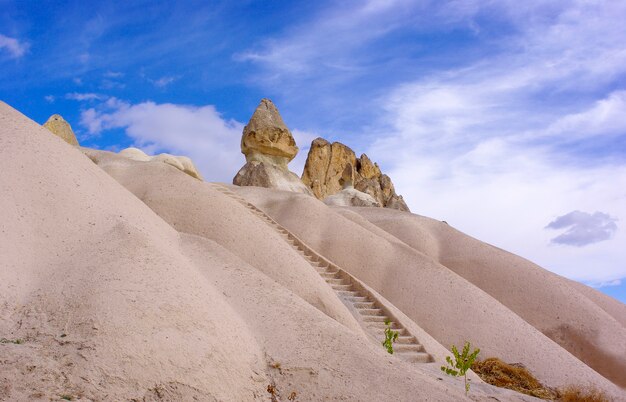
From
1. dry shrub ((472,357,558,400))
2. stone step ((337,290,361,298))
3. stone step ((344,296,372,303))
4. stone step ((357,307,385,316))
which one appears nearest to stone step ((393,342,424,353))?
stone step ((357,307,385,316))

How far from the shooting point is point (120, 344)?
6.18 meters

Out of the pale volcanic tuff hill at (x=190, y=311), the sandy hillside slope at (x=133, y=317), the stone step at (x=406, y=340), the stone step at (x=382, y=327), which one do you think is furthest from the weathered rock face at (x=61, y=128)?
the stone step at (x=406, y=340)

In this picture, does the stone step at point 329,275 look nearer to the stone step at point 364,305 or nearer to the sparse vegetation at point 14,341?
the stone step at point 364,305

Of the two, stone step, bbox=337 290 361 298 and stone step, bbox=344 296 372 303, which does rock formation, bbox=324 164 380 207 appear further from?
stone step, bbox=344 296 372 303

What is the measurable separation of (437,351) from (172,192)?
7.32 meters

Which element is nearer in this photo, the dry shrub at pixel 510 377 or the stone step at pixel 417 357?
the stone step at pixel 417 357

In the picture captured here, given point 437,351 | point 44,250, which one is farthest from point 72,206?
point 437,351

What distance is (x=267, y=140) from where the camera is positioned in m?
30.0

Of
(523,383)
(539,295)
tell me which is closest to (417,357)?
(523,383)

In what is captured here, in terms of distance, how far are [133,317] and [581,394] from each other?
9.08 meters

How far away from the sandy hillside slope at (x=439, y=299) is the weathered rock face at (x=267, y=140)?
35.6 feet

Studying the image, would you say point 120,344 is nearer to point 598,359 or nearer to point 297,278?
point 297,278

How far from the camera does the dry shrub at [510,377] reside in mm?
11695

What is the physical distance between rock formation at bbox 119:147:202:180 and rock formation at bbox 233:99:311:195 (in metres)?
2.08
